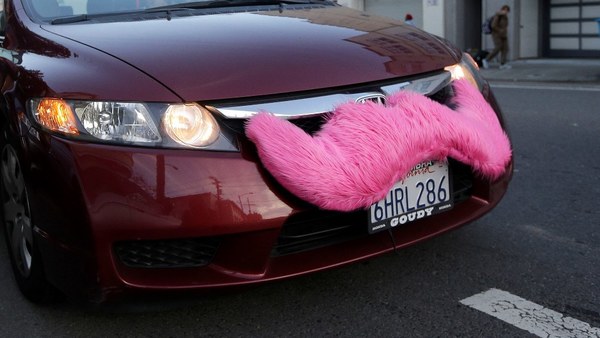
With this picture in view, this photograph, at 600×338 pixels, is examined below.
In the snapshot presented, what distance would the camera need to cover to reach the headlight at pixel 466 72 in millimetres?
3045

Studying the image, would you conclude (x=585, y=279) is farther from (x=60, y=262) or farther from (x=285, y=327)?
(x=60, y=262)

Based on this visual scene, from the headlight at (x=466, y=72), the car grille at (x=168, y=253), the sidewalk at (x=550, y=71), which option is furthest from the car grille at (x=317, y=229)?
the sidewalk at (x=550, y=71)

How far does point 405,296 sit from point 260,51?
3.99 ft

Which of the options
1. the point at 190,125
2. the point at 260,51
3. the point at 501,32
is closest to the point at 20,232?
the point at 190,125

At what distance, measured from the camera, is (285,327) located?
2.78 m

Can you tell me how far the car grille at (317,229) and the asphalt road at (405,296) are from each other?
0.30m

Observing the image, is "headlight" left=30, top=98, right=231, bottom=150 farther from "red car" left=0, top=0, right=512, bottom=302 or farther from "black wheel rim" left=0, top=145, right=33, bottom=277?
"black wheel rim" left=0, top=145, right=33, bottom=277

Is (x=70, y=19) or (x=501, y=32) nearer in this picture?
(x=70, y=19)

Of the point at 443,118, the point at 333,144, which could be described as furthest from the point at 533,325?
the point at 333,144

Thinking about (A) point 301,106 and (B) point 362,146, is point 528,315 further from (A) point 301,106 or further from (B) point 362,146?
(A) point 301,106

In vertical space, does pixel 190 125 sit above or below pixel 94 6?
below

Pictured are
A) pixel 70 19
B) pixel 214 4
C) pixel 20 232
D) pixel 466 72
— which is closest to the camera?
pixel 20 232

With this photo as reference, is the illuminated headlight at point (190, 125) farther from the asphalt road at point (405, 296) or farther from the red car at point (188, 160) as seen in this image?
the asphalt road at point (405, 296)

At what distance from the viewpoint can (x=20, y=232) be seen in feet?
9.86
